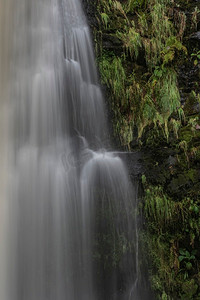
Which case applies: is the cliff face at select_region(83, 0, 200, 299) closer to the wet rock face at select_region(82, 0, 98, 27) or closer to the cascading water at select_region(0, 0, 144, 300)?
the wet rock face at select_region(82, 0, 98, 27)

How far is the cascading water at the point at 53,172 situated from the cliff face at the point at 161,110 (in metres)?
0.41

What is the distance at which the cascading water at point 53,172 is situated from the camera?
174 inches

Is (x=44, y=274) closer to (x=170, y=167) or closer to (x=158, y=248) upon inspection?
(x=158, y=248)

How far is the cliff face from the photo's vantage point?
4.95 metres

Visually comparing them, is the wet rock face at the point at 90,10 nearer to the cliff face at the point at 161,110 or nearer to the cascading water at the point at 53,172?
the cliff face at the point at 161,110

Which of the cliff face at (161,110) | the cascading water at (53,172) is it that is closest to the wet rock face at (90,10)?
the cliff face at (161,110)

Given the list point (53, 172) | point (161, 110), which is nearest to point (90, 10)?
point (161, 110)

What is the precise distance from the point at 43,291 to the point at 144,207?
2.13 meters

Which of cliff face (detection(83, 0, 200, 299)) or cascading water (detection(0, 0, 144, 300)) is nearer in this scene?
cascading water (detection(0, 0, 144, 300))

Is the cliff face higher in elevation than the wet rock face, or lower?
lower

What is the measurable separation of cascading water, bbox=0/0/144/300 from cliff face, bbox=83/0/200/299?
41 cm

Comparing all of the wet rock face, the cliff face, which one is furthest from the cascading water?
the wet rock face

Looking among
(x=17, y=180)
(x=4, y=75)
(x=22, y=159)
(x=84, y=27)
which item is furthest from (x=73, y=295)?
(x=84, y=27)

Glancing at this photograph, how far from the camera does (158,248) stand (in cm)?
499
